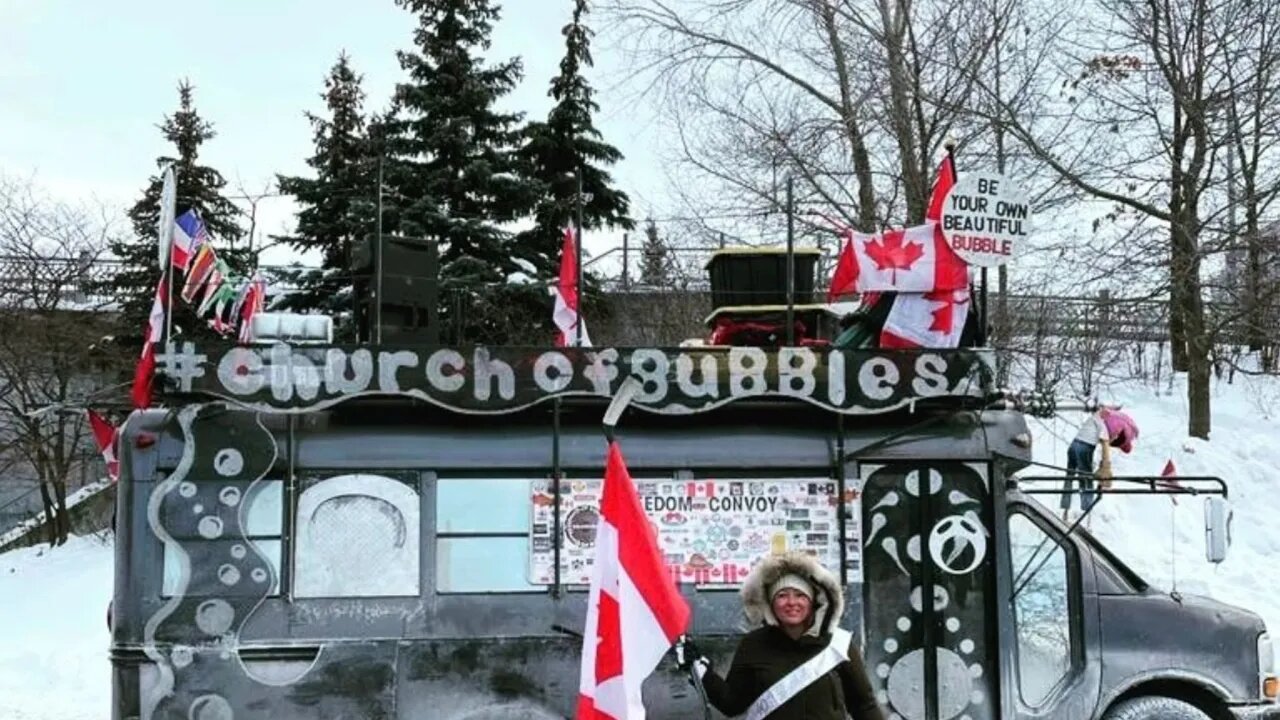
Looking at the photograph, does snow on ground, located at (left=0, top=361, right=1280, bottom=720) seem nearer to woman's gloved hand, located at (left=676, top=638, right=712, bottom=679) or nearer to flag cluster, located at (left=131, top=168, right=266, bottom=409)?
flag cluster, located at (left=131, top=168, right=266, bottom=409)

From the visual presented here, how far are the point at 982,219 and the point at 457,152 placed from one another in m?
14.2

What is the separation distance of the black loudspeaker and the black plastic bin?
6.27ft

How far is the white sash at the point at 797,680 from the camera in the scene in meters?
4.77

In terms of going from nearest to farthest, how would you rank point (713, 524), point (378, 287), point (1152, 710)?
point (713, 524) < point (1152, 710) < point (378, 287)

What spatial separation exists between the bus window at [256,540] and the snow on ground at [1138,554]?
5.10 metres

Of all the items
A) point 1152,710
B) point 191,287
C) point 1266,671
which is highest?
point 191,287

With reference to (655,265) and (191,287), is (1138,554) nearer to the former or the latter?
(655,265)

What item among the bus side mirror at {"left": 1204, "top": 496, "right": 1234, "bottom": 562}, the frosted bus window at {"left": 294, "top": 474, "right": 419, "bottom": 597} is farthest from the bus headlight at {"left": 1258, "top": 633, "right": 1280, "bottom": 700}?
the frosted bus window at {"left": 294, "top": 474, "right": 419, "bottom": 597}

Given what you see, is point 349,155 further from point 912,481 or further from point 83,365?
point 912,481

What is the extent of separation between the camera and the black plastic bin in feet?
→ 26.5

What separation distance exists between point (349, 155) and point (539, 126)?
4.39 m

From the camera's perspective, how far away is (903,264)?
701cm

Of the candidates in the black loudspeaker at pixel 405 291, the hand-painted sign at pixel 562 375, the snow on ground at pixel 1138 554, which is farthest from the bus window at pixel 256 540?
the snow on ground at pixel 1138 554

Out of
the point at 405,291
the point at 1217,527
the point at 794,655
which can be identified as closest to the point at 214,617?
the point at 405,291
